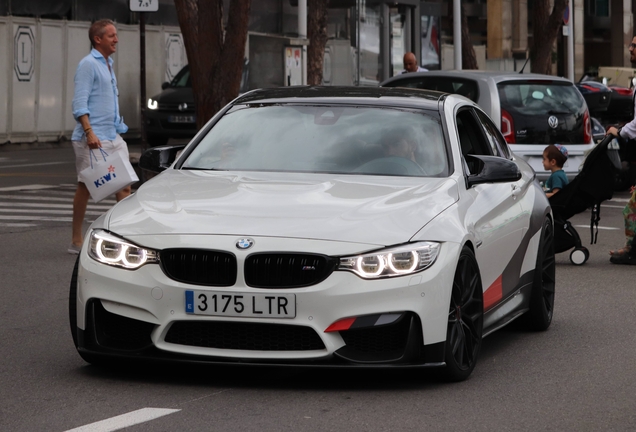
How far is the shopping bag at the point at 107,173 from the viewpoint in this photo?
1175cm

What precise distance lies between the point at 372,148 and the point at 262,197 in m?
1.02

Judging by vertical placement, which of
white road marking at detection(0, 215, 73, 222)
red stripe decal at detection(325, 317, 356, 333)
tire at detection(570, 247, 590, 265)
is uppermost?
red stripe decal at detection(325, 317, 356, 333)

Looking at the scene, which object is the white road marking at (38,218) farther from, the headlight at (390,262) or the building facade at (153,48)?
the building facade at (153,48)

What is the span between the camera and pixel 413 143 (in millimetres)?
7438

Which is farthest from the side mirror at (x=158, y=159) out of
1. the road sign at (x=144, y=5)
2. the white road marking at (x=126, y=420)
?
the road sign at (x=144, y=5)

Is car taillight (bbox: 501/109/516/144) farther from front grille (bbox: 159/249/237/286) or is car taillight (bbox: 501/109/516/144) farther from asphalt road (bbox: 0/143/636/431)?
front grille (bbox: 159/249/237/286)

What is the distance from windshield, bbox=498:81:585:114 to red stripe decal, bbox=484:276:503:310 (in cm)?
893

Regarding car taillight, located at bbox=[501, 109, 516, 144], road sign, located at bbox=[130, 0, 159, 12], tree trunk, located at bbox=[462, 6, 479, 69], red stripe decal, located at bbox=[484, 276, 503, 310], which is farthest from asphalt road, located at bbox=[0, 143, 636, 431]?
tree trunk, located at bbox=[462, 6, 479, 69]

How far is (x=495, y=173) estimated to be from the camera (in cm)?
723

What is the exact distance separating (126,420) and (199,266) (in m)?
0.84

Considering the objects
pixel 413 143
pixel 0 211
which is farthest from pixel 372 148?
pixel 0 211

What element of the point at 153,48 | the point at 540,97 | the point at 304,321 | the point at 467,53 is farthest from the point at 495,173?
the point at 467,53

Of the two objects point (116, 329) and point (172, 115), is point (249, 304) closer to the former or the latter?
point (116, 329)

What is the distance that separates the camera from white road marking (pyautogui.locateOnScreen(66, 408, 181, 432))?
5449 mm
